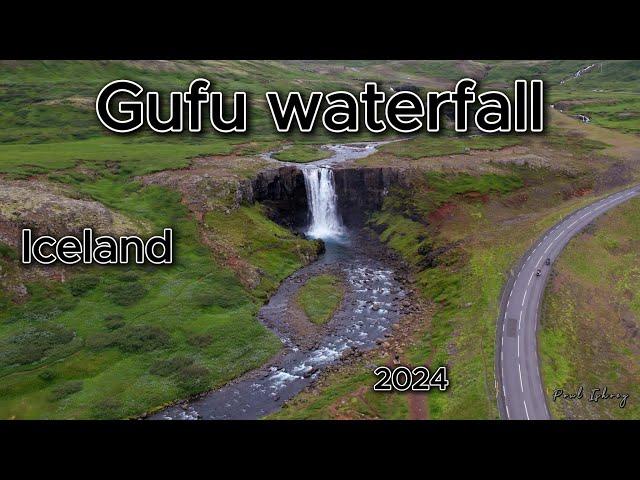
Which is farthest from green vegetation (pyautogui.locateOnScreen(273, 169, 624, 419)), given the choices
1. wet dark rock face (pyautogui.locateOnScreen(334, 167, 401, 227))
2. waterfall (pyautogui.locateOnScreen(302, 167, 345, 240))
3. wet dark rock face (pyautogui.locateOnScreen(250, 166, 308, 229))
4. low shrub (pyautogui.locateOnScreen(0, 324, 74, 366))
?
low shrub (pyautogui.locateOnScreen(0, 324, 74, 366))

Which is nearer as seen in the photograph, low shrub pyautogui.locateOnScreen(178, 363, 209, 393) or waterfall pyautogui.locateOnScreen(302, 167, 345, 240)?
low shrub pyautogui.locateOnScreen(178, 363, 209, 393)

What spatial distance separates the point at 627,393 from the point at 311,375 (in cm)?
3183

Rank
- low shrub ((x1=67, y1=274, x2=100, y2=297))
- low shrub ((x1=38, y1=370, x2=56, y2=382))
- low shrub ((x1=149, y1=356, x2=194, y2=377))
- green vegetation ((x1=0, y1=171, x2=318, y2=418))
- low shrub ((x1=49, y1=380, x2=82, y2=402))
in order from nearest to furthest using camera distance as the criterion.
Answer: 1. low shrub ((x1=49, y1=380, x2=82, y2=402))
2. green vegetation ((x1=0, y1=171, x2=318, y2=418))
3. low shrub ((x1=38, y1=370, x2=56, y2=382))
4. low shrub ((x1=149, y1=356, x2=194, y2=377))
5. low shrub ((x1=67, y1=274, x2=100, y2=297))

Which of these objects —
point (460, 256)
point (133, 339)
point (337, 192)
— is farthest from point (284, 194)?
point (133, 339)

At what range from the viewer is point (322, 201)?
10419cm

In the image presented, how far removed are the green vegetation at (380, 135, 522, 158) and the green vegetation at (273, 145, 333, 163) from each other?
17.2m

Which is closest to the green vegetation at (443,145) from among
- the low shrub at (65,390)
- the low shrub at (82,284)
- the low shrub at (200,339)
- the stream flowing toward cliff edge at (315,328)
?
the stream flowing toward cliff edge at (315,328)

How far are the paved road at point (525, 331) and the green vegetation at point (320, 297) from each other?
74.7ft

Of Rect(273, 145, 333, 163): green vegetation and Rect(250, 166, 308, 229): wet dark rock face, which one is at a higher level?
Rect(273, 145, 333, 163): green vegetation

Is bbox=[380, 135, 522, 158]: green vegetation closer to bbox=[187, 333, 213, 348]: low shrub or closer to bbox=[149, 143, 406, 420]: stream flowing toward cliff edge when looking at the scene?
bbox=[149, 143, 406, 420]: stream flowing toward cliff edge

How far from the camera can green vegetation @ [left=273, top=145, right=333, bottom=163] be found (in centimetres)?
11627

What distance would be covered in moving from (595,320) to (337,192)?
58.0 meters

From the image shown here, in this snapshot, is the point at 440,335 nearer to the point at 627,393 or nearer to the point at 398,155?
the point at 627,393

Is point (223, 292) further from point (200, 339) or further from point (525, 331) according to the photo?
point (525, 331)
